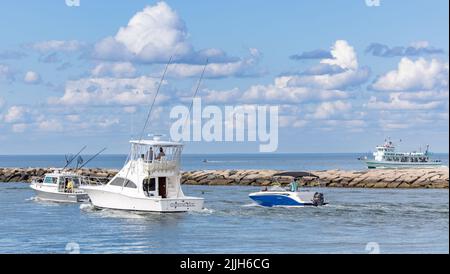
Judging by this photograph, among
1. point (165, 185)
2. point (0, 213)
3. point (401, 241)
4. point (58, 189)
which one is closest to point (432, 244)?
point (401, 241)

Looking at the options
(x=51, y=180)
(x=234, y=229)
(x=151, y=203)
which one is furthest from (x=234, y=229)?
(x=51, y=180)

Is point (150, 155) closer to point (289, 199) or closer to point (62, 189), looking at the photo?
point (289, 199)

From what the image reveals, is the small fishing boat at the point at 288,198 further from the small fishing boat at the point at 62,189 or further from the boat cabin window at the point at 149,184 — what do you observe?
the small fishing boat at the point at 62,189

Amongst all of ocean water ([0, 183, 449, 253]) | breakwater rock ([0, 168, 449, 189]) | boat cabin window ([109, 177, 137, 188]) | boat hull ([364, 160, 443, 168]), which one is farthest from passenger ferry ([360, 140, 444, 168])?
boat cabin window ([109, 177, 137, 188])

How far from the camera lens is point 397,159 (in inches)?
5468

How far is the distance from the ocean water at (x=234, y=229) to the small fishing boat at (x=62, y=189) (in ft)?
4.97

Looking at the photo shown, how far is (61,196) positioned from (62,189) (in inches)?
29.5

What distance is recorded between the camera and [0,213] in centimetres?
5872

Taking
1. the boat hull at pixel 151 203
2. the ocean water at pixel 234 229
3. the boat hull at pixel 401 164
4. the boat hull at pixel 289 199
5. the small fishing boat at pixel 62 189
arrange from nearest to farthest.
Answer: the ocean water at pixel 234 229
the boat hull at pixel 151 203
the boat hull at pixel 289 199
the small fishing boat at pixel 62 189
the boat hull at pixel 401 164

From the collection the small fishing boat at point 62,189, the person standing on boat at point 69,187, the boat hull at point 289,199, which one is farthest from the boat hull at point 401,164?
the boat hull at point 289,199

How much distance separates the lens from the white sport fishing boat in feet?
163

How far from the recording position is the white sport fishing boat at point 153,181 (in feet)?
163
